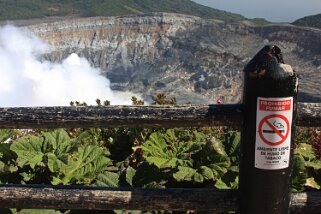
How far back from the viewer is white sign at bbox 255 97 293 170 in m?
2.38

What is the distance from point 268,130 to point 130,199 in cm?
95

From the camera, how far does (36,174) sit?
11.8 feet

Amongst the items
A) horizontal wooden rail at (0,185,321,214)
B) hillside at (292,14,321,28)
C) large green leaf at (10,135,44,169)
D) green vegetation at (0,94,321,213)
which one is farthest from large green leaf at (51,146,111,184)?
hillside at (292,14,321,28)

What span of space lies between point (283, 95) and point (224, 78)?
100m

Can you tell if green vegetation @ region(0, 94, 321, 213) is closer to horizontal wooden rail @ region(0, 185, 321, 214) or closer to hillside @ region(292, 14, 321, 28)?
horizontal wooden rail @ region(0, 185, 321, 214)

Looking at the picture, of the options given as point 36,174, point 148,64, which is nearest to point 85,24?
point 148,64

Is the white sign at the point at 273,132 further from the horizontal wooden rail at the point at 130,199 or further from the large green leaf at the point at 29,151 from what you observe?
the large green leaf at the point at 29,151

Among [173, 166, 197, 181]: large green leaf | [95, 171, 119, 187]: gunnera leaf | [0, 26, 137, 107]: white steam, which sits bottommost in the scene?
[0, 26, 137, 107]: white steam

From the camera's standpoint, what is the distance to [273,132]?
2.39m

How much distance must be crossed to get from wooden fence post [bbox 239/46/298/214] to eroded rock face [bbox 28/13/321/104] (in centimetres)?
8214

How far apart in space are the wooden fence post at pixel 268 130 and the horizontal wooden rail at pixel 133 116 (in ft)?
0.67

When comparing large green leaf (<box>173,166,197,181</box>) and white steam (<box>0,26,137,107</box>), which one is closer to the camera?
large green leaf (<box>173,166,197,181</box>)

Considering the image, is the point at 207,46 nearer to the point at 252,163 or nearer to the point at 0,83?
the point at 0,83

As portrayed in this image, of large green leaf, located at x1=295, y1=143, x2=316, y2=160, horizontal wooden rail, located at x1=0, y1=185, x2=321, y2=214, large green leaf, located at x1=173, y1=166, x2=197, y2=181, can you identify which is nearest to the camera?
horizontal wooden rail, located at x1=0, y1=185, x2=321, y2=214
